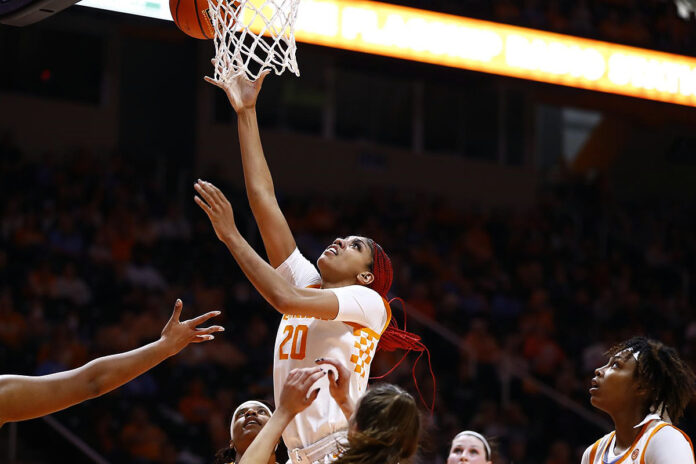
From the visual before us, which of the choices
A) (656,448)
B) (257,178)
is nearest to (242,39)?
(257,178)

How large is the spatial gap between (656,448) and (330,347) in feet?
4.16

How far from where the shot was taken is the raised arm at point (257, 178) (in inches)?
171

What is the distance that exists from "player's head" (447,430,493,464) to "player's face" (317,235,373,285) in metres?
1.46

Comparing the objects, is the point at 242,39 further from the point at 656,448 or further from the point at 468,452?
the point at 656,448

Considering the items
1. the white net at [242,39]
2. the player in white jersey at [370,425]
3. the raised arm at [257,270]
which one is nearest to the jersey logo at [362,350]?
the raised arm at [257,270]

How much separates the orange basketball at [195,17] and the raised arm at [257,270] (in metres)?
1.26

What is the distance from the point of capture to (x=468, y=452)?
5.30m

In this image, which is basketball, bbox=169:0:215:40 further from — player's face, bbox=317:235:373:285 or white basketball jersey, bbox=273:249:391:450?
white basketball jersey, bbox=273:249:391:450

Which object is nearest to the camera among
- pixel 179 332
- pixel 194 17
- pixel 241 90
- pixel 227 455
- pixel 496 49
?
pixel 179 332

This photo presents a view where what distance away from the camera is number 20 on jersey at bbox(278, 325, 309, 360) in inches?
160

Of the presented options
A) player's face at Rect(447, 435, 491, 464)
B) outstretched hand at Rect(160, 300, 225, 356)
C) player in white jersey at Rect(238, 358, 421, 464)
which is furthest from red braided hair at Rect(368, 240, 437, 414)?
player in white jersey at Rect(238, 358, 421, 464)

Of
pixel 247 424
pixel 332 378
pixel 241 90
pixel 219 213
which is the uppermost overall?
pixel 241 90

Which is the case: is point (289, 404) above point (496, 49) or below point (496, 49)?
below

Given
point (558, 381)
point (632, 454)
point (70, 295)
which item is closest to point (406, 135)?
point (558, 381)
